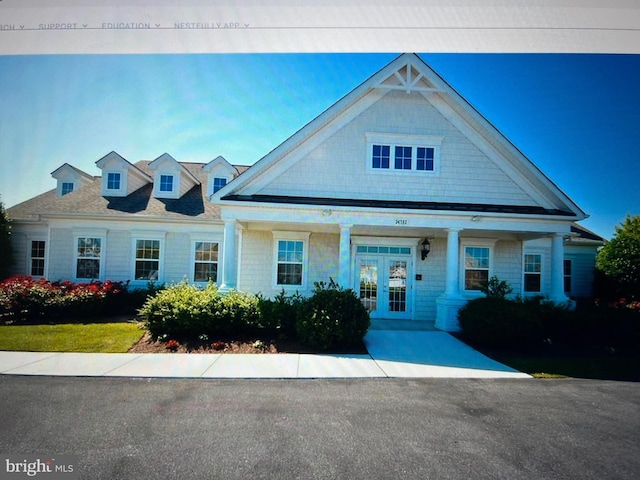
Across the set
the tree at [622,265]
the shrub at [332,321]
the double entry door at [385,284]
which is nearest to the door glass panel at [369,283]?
the double entry door at [385,284]

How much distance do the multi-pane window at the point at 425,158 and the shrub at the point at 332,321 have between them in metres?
5.09

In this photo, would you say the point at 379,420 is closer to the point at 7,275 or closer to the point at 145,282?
the point at 7,275

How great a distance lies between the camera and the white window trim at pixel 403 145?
9.15 metres

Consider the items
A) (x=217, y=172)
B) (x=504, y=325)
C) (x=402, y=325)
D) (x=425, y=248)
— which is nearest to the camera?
(x=504, y=325)

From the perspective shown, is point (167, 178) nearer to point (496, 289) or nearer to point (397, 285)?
point (397, 285)

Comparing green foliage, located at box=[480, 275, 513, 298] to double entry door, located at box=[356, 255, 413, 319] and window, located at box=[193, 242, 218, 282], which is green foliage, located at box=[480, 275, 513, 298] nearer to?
double entry door, located at box=[356, 255, 413, 319]

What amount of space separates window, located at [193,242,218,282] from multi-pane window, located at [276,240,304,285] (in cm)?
294

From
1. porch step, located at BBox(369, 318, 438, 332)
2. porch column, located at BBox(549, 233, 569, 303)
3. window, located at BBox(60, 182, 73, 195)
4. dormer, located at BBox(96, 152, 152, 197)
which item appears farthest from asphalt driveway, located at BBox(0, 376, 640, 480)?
window, located at BBox(60, 182, 73, 195)

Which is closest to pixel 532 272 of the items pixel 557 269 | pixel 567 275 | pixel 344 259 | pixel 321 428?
pixel 557 269

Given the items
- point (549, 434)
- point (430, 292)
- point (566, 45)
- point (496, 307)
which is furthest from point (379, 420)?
point (430, 292)

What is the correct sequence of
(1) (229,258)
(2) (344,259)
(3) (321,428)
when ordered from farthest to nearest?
1. (1) (229,258)
2. (2) (344,259)
3. (3) (321,428)

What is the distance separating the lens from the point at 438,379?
4.76 meters

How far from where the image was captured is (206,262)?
37.3 feet

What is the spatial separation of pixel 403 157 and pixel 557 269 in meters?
5.93
